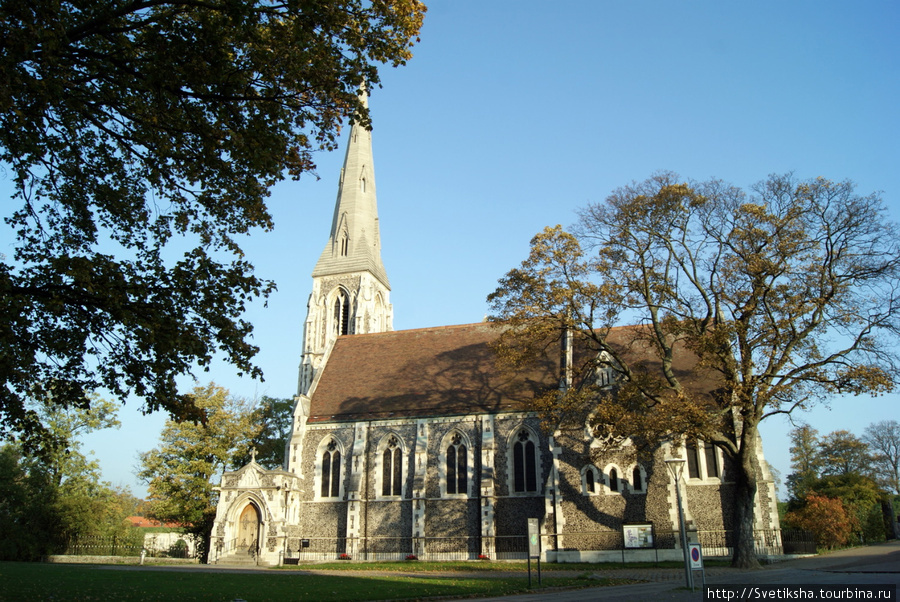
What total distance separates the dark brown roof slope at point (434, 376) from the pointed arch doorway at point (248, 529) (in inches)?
205

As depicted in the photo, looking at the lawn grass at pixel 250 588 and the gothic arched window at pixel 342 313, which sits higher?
the gothic arched window at pixel 342 313

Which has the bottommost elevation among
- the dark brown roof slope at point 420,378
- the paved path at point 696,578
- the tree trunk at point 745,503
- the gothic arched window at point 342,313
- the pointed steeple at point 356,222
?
the paved path at point 696,578

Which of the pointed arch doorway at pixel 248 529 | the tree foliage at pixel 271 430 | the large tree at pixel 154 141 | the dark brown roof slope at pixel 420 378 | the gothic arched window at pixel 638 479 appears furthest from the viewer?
the tree foliage at pixel 271 430

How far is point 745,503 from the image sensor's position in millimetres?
19719

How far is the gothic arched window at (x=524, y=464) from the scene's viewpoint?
27.4 meters

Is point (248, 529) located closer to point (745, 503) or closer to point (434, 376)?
point (434, 376)

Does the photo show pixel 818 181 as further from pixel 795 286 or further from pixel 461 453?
pixel 461 453

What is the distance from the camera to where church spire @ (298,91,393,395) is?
4172cm

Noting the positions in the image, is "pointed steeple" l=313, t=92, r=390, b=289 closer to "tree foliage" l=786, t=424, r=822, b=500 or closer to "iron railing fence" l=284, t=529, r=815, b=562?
"iron railing fence" l=284, t=529, r=815, b=562

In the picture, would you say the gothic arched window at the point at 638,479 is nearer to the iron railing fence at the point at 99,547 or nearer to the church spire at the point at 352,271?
the church spire at the point at 352,271

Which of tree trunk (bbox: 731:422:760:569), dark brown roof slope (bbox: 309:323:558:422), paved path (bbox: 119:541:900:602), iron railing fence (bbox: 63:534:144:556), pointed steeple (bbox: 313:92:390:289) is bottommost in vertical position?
iron railing fence (bbox: 63:534:144:556)

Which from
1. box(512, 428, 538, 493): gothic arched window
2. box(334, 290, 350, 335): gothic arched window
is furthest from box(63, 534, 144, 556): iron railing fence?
box(512, 428, 538, 493): gothic arched window

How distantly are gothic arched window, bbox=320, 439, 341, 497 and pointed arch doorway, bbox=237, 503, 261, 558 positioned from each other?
3.19m

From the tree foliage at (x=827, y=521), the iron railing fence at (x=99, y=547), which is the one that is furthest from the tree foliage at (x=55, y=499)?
the tree foliage at (x=827, y=521)
